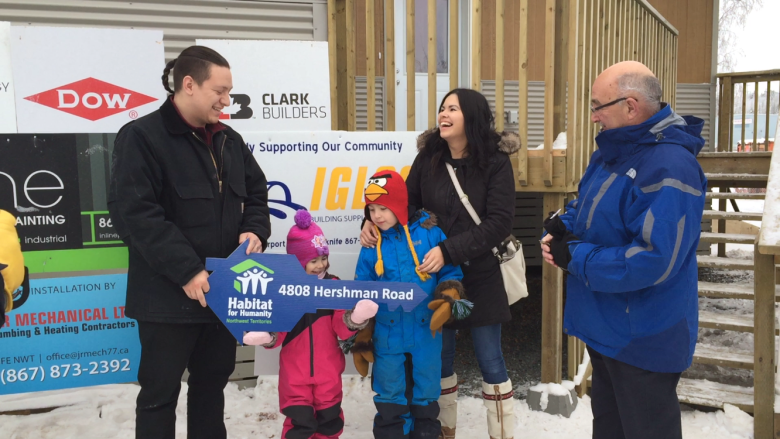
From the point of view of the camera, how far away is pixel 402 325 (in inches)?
104

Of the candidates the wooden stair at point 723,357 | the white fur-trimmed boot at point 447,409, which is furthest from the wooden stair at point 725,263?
the white fur-trimmed boot at point 447,409

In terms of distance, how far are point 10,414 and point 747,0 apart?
84.3 feet

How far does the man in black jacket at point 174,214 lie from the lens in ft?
6.96

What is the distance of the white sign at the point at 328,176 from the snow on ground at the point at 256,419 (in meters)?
0.32

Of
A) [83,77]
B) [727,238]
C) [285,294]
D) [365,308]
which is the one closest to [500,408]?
[365,308]

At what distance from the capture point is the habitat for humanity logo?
2.30m

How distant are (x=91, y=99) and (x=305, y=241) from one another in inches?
61.7

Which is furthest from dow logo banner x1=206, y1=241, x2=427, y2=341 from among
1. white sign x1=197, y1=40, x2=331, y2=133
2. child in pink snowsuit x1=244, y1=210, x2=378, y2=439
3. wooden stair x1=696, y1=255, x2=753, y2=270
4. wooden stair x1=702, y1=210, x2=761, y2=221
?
wooden stair x1=702, y1=210, x2=761, y2=221

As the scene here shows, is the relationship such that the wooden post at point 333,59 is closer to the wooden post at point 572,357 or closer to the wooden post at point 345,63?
the wooden post at point 345,63

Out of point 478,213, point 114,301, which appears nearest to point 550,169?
point 478,213

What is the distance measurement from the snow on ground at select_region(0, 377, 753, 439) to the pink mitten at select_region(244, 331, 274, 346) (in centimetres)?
116

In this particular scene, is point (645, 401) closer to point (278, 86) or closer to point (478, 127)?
point (478, 127)

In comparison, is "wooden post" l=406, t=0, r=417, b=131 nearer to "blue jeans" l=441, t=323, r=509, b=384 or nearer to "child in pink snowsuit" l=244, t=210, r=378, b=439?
"child in pink snowsuit" l=244, t=210, r=378, b=439

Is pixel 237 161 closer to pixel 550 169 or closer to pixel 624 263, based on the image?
pixel 624 263
